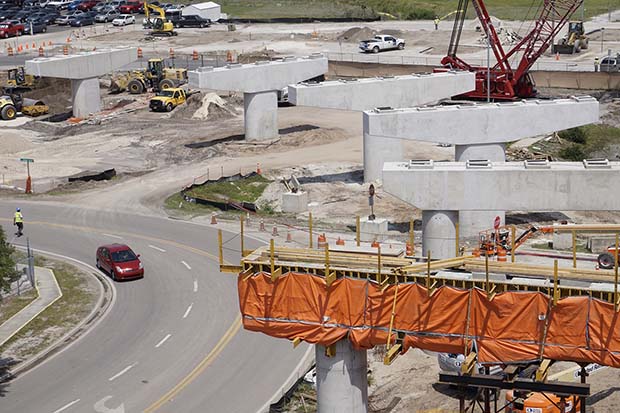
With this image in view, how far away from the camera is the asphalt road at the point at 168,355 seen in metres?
35.9

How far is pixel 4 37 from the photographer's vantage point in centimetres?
12369

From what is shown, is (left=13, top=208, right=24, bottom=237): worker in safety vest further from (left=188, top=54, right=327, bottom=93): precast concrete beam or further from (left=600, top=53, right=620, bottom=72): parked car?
(left=600, top=53, right=620, bottom=72): parked car

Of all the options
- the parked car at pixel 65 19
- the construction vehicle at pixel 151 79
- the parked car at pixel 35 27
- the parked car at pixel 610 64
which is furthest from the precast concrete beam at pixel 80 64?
the parked car at pixel 65 19

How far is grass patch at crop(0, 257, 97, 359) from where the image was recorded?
133ft

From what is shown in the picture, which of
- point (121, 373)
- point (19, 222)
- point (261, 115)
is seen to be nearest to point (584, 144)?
point (261, 115)

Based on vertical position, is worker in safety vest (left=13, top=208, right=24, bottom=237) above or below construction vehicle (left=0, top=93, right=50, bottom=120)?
below

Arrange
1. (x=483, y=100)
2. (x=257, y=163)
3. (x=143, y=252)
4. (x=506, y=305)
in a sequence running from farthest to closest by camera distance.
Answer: (x=483, y=100) → (x=257, y=163) → (x=143, y=252) → (x=506, y=305)

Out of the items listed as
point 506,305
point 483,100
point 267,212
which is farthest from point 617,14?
point 506,305

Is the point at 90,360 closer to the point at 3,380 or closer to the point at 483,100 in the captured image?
the point at 3,380

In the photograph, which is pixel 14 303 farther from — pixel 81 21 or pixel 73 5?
pixel 73 5

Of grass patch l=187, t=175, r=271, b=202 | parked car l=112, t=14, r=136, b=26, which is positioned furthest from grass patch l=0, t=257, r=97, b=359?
parked car l=112, t=14, r=136, b=26

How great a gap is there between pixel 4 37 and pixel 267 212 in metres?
74.7

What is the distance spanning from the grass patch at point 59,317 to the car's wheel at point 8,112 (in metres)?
36.7

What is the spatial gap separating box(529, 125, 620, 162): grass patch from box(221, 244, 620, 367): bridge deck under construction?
39776 mm
